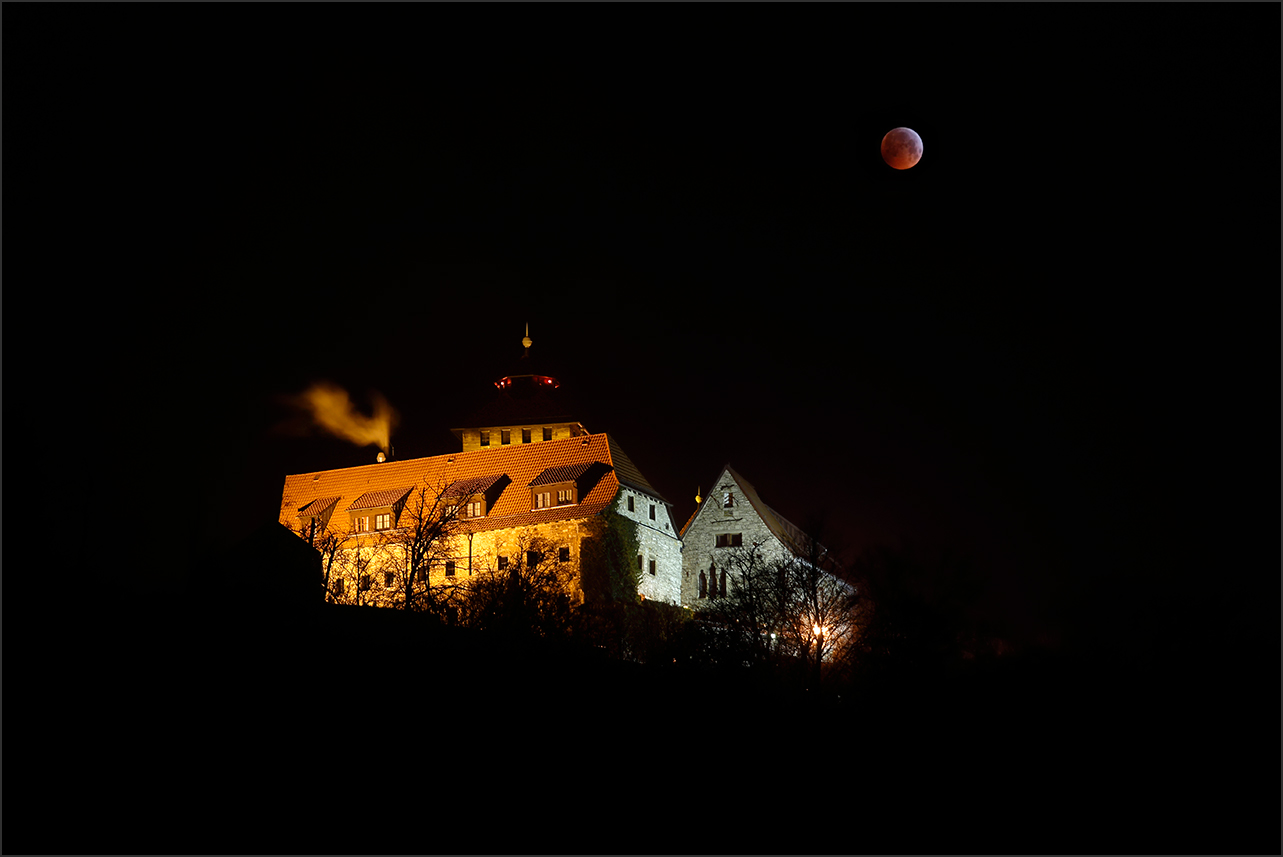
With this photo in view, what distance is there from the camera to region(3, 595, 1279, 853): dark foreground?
65.7 ft

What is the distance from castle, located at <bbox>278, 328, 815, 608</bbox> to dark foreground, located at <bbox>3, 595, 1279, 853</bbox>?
2796 cm

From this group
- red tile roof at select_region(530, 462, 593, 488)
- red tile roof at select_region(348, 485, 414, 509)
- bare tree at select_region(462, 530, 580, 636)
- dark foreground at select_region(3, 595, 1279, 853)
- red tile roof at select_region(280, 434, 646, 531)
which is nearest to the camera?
dark foreground at select_region(3, 595, 1279, 853)

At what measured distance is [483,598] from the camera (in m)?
41.9

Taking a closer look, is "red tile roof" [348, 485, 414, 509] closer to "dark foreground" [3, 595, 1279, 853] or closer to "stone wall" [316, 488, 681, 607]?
"stone wall" [316, 488, 681, 607]

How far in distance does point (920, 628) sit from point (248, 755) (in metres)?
21.3

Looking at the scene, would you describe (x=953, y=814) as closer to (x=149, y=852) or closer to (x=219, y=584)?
(x=149, y=852)

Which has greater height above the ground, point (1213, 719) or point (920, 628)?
point (920, 628)

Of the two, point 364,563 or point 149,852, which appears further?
point 364,563

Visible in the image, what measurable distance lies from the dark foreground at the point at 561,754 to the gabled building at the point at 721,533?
96.0 feet

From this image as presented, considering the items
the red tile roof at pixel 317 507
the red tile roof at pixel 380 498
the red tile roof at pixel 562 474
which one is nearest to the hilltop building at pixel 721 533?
the red tile roof at pixel 562 474

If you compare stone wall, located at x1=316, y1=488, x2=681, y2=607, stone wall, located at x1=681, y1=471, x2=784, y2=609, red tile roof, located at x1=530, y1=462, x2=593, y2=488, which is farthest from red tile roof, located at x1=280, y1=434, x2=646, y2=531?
stone wall, located at x1=681, y1=471, x2=784, y2=609

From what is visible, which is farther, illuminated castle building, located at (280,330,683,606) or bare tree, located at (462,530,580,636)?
illuminated castle building, located at (280,330,683,606)

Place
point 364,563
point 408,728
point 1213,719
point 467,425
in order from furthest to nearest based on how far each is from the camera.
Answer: point 467,425 → point 364,563 → point 1213,719 → point 408,728

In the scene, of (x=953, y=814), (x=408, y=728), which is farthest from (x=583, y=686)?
(x=953, y=814)
